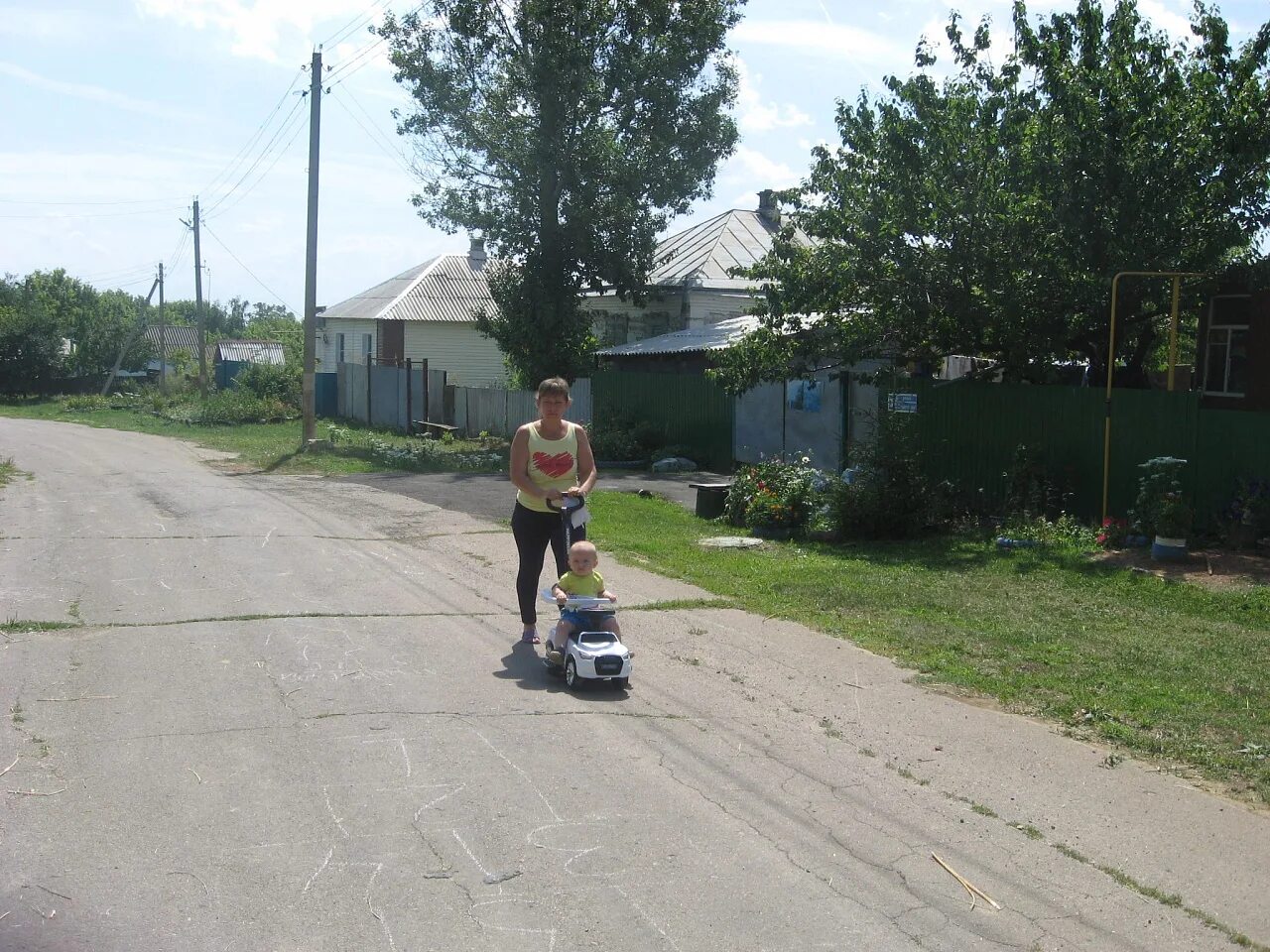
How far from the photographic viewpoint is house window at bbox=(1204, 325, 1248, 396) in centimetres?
1616

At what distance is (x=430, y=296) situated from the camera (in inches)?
1812

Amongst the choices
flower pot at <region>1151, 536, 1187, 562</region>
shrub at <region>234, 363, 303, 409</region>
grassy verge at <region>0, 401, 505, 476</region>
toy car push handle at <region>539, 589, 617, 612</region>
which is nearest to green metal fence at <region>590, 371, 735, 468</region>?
grassy verge at <region>0, 401, 505, 476</region>

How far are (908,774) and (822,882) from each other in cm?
134

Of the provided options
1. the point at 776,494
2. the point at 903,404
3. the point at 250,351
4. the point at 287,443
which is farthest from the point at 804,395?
the point at 250,351

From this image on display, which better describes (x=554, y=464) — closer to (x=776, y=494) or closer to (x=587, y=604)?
(x=587, y=604)

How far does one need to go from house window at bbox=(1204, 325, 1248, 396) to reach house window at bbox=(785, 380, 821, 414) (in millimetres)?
5516

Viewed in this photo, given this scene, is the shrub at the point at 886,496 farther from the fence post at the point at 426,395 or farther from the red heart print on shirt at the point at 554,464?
the fence post at the point at 426,395

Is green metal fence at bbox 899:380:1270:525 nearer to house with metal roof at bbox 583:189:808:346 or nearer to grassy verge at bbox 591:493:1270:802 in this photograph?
grassy verge at bbox 591:493:1270:802

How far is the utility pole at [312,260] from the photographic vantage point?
25.5 m

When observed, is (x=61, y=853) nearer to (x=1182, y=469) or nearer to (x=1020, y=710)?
(x=1020, y=710)

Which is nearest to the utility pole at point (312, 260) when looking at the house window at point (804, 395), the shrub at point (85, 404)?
the house window at point (804, 395)

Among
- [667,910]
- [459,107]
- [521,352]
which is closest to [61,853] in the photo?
[667,910]

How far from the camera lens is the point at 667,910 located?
13.3 feet

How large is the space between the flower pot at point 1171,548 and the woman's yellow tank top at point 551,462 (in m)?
6.60
